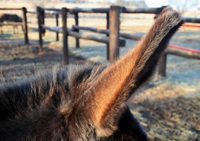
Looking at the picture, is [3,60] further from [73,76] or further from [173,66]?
[73,76]

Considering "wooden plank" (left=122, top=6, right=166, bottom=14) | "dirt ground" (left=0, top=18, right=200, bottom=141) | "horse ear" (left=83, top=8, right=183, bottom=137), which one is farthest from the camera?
"wooden plank" (left=122, top=6, right=166, bottom=14)

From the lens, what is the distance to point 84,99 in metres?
1.00

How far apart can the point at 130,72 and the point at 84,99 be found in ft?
0.79

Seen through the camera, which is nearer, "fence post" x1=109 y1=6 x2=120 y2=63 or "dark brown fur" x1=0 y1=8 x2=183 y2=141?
"dark brown fur" x1=0 y1=8 x2=183 y2=141

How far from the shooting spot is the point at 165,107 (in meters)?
4.32

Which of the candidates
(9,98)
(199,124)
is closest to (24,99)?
(9,98)

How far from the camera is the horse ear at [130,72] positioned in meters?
0.85

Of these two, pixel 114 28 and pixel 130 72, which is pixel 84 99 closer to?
pixel 130 72

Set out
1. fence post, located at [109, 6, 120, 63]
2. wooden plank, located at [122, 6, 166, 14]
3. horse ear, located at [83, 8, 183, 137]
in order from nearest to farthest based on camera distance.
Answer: horse ear, located at [83, 8, 183, 137] → fence post, located at [109, 6, 120, 63] → wooden plank, located at [122, 6, 166, 14]

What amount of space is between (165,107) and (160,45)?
363 centimetres

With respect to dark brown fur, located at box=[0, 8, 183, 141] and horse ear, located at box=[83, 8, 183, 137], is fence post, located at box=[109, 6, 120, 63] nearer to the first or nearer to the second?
dark brown fur, located at box=[0, 8, 183, 141]

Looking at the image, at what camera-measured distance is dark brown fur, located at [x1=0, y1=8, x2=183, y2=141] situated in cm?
86

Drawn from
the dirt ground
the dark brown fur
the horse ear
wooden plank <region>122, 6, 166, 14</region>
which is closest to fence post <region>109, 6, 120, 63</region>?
wooden plank <region>122, 6, 166, 14</region>

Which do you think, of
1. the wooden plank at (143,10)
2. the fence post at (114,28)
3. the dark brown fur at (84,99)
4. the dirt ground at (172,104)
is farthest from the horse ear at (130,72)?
the wooden plank at (143,10)
